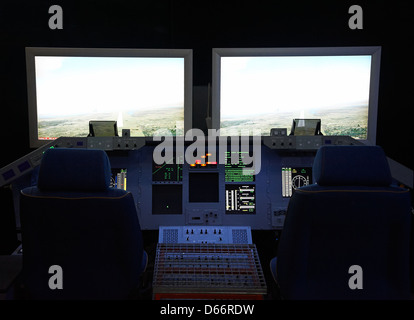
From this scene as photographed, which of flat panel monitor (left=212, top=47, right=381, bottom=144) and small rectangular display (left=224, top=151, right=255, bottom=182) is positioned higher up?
flat panel monitor (left=212, top=47, right=381, bottom=144)

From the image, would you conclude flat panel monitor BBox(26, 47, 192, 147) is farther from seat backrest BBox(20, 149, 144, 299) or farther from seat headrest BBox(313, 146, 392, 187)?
seat headrest BBox(313, 146, 392, 187)

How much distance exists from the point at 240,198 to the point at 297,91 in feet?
3.06

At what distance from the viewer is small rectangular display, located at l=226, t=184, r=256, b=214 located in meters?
2.12

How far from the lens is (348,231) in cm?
126

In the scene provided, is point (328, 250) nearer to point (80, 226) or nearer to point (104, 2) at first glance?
point (80, 226)

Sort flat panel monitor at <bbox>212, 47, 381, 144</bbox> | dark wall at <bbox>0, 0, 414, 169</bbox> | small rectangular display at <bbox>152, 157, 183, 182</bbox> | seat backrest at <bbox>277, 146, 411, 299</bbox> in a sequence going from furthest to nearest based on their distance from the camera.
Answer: dark wall at <bbox>0, 0, 414, 169</bbox>
flat panel monitor at <bbox>212, 47, 381, 144</bbox>
small rectangular display at <bbox>152, 157, 183, 182</bbox>
seat backrest at <bbox>277, 146, 411, 299</bbox>

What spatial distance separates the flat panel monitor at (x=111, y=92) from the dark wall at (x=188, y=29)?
0.66m

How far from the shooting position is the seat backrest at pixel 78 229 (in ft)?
4.15

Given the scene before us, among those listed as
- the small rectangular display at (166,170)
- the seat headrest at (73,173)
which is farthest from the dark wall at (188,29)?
the seat headrest at (73,173)

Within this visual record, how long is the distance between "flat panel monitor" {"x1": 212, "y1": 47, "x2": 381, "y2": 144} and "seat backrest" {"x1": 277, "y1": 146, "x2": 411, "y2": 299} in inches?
48.4

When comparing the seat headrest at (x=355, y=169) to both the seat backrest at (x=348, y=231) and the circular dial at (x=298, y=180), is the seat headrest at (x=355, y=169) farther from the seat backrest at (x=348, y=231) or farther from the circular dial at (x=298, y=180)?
the circular dial at (x=298, y=180)

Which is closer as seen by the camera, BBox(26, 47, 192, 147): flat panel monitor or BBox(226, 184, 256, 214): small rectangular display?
BBox(226, 184, 256, 214): small rectangular display

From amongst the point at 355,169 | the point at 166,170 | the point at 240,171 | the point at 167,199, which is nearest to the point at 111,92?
the point at 166,170

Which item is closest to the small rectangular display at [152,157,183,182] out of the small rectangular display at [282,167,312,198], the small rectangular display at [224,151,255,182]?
the small rectangular display at [224,151,255,182]
